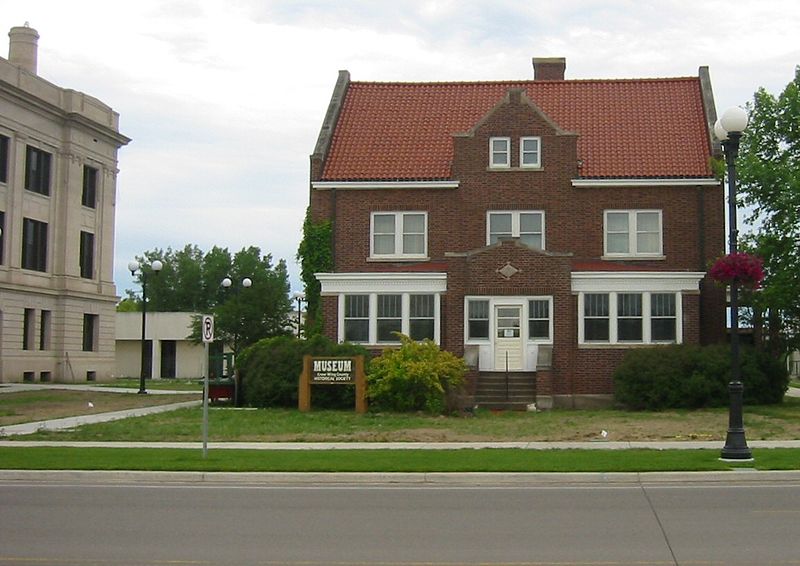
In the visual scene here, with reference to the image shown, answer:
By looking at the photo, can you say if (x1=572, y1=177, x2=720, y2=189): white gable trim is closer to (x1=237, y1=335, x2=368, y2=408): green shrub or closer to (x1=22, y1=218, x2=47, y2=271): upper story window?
(x1=237, y1=335, x2=368, y2=408): green shrub

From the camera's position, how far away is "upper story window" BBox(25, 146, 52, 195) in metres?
55.9

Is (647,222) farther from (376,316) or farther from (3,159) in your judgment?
(3,159)

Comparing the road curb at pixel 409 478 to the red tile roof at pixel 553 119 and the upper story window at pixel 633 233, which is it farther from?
the red tile roof at pixel 553 119

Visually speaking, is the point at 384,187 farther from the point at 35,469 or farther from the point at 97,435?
the point at 35,469

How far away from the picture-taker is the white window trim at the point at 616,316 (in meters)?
33.4

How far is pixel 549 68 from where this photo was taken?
44156mm

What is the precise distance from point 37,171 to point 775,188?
39.5 metres

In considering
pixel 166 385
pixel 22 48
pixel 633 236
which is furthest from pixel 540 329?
pixel 22 48

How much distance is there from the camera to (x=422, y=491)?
52.4 feet

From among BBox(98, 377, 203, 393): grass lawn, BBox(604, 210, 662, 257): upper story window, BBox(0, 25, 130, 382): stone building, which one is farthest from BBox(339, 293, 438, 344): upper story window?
BBox(0, 25, 130, 382): stone building

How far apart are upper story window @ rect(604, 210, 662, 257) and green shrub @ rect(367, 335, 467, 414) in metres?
8.56

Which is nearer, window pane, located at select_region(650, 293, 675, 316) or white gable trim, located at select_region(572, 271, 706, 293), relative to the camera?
white gable trim, located at select_region(572, 271, 706, 293)

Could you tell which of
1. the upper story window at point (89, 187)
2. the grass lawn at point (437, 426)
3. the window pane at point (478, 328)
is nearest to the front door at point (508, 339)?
the window pane at point (478, 328)

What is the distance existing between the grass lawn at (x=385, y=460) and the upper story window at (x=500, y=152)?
17.4 meters
